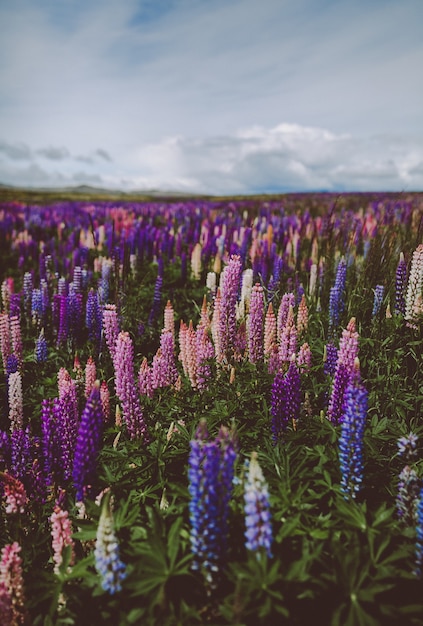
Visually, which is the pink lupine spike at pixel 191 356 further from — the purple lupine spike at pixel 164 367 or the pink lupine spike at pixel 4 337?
the pink lupine spike at pixel 4 337

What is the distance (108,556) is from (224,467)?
1.96ft

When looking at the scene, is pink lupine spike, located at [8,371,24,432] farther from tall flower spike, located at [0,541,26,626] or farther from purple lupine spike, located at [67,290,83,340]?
tall flower spike, located at [0,541,26,626]

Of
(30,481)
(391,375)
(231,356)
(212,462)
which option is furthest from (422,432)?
(30,481)

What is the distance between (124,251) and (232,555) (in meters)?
5.40

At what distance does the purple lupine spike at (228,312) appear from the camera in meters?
3.94

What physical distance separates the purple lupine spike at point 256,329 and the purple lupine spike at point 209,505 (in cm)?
202

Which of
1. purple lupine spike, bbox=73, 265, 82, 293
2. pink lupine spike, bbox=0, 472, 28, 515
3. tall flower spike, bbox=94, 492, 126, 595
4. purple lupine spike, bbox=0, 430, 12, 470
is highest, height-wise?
purple lupine spike, bbox=73, 265, 82, 293

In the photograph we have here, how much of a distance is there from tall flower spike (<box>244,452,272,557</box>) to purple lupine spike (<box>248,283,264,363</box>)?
217 centimetres

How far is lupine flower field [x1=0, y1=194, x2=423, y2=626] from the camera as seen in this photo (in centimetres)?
185

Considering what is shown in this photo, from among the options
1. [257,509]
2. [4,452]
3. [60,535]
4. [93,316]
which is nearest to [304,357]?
[257,509]

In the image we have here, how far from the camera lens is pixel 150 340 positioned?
552 centimetres

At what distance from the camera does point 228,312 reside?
398cm

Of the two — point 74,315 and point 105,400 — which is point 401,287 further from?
point 74,315

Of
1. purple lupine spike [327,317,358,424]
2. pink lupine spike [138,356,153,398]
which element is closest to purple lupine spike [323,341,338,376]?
purple lupine spike [327,317,358,424]
